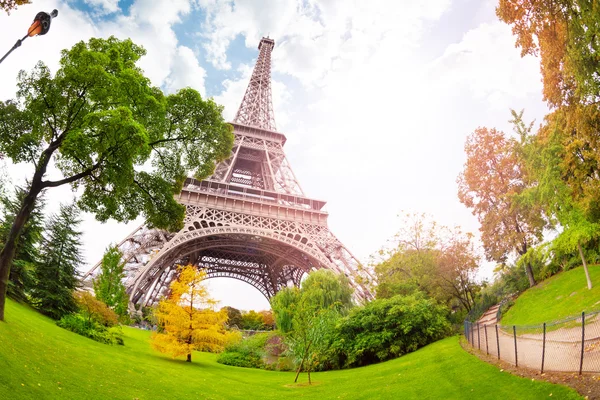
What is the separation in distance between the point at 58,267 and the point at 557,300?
2567 cm

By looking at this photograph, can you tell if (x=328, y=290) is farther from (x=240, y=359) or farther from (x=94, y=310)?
(x=94, y=310)

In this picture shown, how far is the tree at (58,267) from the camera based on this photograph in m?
19.6

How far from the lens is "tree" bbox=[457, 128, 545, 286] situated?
2442 cm

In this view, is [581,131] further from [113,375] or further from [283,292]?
[283,292]

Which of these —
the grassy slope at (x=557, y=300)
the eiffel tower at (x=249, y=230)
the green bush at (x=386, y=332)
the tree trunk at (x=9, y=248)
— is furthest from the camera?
the eiffel tower at (x=249, y=230)

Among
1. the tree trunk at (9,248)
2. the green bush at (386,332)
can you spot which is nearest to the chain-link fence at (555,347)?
the green bush at (386,332)

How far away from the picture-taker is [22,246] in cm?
1975

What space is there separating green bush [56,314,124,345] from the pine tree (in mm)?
2781

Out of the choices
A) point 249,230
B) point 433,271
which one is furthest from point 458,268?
point 249,230

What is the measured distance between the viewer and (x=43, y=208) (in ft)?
70.0

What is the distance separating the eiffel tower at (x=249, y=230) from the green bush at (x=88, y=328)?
991 cm

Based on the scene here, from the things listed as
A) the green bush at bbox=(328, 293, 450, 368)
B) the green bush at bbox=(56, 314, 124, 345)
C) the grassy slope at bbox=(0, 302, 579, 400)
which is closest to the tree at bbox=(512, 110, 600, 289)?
the green bush at bbox=(328, 293, 450, 368)

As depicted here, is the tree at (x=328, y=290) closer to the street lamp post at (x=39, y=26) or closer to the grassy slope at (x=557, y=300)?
the grassy slope at (x=557, y=300)

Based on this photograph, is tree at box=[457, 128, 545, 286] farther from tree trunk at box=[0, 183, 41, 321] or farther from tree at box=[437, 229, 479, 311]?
tree trunk at box=[0, 183, 41, 321]
